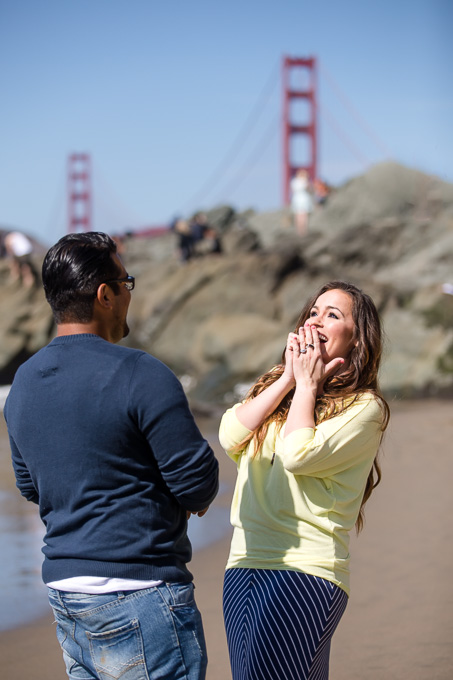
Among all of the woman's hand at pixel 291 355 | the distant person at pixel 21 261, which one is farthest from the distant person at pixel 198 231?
the woman's hand at pixel 291 355

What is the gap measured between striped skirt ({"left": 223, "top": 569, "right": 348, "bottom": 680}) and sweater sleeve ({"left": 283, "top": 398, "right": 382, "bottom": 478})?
0.83 feet

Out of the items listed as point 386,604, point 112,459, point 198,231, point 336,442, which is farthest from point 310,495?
point 198,231

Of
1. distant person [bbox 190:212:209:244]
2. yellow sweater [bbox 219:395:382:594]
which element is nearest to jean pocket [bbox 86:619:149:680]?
yellow sweater [bbox 219:395:382:594]

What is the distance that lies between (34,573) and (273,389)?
3.33 meters

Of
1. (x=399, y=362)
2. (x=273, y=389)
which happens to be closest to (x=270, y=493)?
(x=273, y=389)

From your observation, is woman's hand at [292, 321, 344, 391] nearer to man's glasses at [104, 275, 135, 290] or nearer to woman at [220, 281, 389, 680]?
woman at [220, 281, 389, 680]

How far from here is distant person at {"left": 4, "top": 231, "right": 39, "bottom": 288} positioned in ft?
55.7

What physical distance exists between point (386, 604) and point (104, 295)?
2.96m

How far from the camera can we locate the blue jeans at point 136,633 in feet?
5.14

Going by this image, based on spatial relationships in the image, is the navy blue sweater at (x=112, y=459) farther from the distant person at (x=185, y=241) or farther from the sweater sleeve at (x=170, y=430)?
the distant person at (x=185, y=241)

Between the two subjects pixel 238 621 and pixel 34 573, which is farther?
pixel 34 573

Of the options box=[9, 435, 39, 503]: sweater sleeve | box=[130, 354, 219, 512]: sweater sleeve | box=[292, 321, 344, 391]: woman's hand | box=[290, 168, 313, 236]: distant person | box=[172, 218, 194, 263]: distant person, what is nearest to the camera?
box=[130, 354, 219, 512]: sweater sleeve

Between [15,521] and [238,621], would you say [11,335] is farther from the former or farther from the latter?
[238,621]

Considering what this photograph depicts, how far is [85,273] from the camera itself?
5.33ft
